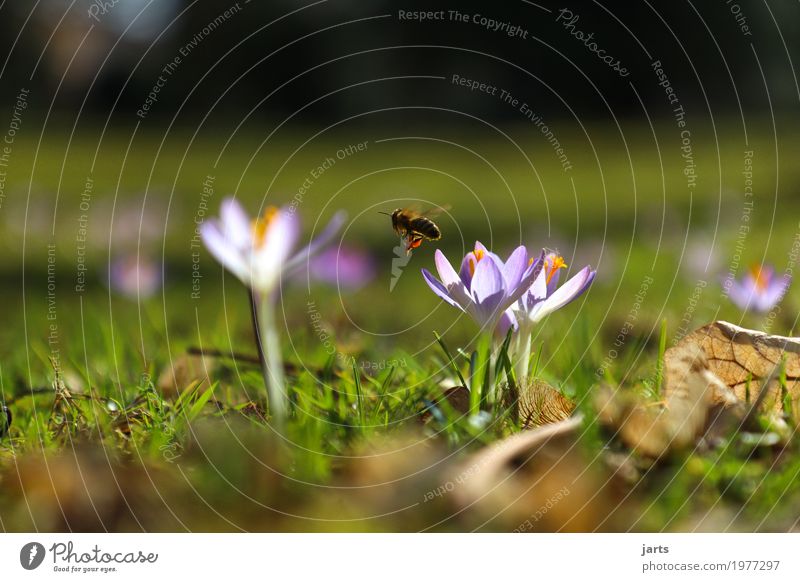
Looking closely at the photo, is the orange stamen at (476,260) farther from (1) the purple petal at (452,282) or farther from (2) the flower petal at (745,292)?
(2) the flower petal at (745,292)

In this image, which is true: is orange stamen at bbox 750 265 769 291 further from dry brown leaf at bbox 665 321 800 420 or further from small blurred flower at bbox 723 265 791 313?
dry brown leaf at bbox 665 321 800 420

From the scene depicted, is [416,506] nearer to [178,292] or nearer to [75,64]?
[178,292]

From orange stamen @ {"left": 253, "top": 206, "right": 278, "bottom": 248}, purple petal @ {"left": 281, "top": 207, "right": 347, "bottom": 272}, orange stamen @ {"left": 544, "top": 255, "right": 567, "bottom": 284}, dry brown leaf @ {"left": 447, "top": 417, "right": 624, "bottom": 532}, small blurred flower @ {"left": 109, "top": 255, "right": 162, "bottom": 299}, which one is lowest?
dry brown leaf @ {"left": 447, "top": 417, "right": 624, "bottom": 532}

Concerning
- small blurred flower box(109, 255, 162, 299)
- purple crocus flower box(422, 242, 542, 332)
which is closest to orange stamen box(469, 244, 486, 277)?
purple crocus flower box(422, 242, 542, 332)

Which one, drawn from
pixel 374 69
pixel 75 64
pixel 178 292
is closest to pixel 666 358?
pixel 178 292

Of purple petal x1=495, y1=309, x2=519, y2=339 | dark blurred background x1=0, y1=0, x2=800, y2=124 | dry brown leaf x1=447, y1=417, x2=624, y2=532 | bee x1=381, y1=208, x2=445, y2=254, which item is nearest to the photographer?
dry brown leaf x1=447, y1=417, x2=624, y2=532

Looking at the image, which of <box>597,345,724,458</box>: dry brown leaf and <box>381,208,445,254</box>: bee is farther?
<box>381,208,445,254</box>: bee

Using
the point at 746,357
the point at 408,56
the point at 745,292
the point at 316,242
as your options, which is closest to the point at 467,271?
the point at 316,242
